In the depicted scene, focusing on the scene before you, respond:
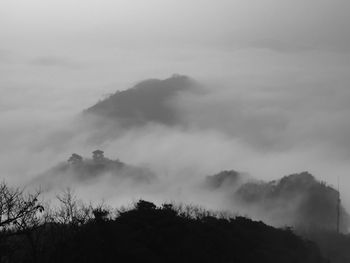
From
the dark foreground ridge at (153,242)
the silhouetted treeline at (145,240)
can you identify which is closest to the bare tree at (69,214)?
the silhouetted treeline at (145,240)

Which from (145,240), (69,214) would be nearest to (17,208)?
(145,240)

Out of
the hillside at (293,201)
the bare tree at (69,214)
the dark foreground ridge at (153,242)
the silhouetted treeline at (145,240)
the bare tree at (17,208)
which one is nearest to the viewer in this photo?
the bare tree at (17,208)

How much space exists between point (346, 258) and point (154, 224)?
133 ft

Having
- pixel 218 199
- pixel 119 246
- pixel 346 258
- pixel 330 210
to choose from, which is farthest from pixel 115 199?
pixel 119 246

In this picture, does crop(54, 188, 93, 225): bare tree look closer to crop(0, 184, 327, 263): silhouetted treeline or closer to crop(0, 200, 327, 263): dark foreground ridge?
crop(0, 184, 327, 263): silhouetted treeline

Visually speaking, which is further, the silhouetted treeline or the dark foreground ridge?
the dark foreground ridge

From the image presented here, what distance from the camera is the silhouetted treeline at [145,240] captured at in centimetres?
3391

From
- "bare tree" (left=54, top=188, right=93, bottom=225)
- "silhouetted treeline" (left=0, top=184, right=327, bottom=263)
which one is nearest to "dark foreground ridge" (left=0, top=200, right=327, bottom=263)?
"silhouetted treeline" (left=0, top=184, right=327, bottom=263)

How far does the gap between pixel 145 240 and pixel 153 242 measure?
24.2 inches

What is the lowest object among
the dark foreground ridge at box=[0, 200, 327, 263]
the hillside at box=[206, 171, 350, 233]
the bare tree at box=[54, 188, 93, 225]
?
the dark foreground ridge at box=[0, 200, 327, 263]

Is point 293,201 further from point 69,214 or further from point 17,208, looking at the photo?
point 17,208

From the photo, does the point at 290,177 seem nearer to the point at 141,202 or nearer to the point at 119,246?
the point at 141,202

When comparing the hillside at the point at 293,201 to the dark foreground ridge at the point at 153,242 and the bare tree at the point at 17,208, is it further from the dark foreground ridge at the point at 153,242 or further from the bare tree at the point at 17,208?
the bare tree at the point at 17,208

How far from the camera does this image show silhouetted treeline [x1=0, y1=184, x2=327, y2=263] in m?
33.9
